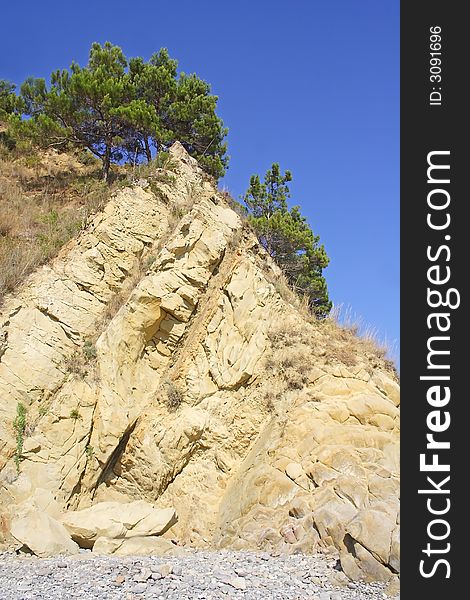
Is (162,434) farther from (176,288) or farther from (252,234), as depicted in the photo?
(252,234)

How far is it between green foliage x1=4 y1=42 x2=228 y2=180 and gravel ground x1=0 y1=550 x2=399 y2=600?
1124 cm

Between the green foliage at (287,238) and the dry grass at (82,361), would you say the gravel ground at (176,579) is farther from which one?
the green foliage at (287,238)

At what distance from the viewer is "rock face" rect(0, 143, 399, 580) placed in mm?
8766

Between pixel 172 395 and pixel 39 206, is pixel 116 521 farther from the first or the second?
pixel 39 206

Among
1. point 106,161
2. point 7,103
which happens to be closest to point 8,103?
point 7,103

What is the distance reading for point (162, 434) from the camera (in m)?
10.3

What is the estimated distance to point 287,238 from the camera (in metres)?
17.2

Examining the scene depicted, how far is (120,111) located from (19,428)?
8996mm

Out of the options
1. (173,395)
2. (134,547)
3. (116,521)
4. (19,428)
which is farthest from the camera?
(173,395)

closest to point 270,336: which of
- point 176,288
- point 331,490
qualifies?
point 176,288

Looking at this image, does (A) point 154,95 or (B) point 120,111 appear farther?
(A) point 154,95

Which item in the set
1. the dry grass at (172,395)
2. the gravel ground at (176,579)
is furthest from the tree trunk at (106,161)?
the gravel ground at (176,579)

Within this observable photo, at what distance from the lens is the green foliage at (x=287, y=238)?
17.1m

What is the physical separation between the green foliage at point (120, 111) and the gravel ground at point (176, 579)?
11241 millimetres
